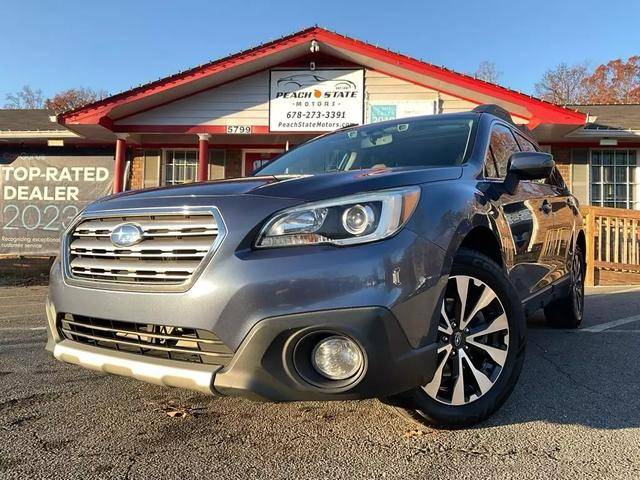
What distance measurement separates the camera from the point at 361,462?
7.29ft

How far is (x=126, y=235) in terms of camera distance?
2.40m

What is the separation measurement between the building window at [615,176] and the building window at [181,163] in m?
9.02

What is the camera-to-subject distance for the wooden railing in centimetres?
901

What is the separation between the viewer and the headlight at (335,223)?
212 centimetres

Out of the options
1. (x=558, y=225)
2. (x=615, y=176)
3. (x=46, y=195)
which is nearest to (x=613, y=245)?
(x=615, y=176)

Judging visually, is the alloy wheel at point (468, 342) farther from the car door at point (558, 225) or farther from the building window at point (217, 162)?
the building window at point (217, 162)

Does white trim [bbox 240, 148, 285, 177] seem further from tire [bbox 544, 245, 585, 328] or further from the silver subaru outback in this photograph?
the silver subaru outback

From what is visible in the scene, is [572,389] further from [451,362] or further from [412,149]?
[412,149]

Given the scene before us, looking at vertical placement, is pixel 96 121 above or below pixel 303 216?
above

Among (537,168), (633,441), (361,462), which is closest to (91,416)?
(361,462)

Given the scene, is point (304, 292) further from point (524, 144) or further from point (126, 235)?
point (524, 144)

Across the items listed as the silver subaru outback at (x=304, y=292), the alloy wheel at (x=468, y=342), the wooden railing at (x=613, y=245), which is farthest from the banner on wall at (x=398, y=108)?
the alloy wheel at (x=468, y=342)

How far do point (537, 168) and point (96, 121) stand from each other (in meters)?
8.74

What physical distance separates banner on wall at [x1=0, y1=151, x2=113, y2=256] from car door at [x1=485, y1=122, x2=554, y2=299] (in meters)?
11.2
